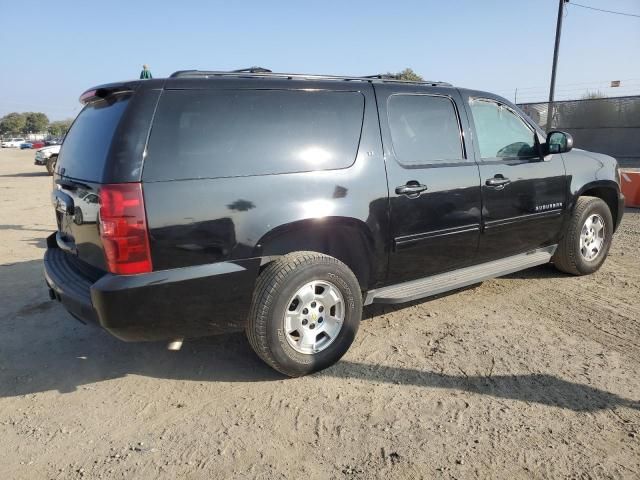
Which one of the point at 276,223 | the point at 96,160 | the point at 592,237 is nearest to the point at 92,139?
the point at 96,160

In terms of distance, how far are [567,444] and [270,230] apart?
77.4 inches

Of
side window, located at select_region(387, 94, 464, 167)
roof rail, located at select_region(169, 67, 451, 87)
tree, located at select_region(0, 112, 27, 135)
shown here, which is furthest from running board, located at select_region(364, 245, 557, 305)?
tree, located at select_region(0, 112, 27, 135)

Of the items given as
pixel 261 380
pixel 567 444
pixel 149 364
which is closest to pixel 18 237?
pixel 149 364

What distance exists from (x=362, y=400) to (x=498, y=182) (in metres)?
2.22

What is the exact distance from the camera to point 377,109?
353 cm

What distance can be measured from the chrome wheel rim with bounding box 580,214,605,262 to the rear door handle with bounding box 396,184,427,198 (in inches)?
91.5

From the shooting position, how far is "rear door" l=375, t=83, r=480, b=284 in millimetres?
3549

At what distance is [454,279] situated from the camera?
13.1 ft

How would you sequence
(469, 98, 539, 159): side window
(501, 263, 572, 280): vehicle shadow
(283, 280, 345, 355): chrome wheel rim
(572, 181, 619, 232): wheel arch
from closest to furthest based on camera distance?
(283, 280, 345, 355): chrome wheel rim
(469, 98, 539, 159): side window
(572, 181, 619, 232): wheel arch
(501, 263, 572, 280): vehicle shadow

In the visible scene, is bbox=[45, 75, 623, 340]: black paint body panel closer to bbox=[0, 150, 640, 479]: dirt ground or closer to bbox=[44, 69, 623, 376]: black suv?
bbox=[44, 69, 623, 376]: black suv

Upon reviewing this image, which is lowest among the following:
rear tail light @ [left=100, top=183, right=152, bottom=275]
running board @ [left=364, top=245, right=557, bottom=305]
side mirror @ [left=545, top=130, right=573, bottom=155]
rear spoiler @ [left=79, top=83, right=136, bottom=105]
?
running board @ [left=364, top=245, right=557, bottom=305]

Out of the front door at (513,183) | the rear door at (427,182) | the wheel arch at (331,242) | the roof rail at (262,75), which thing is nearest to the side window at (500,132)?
the front door at (513,183)

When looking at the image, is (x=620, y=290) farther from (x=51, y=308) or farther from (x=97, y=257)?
(x=51, y=308)

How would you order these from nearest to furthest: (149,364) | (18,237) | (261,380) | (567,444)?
(567,444) → (261,380) → (149,364) → (18,237)
